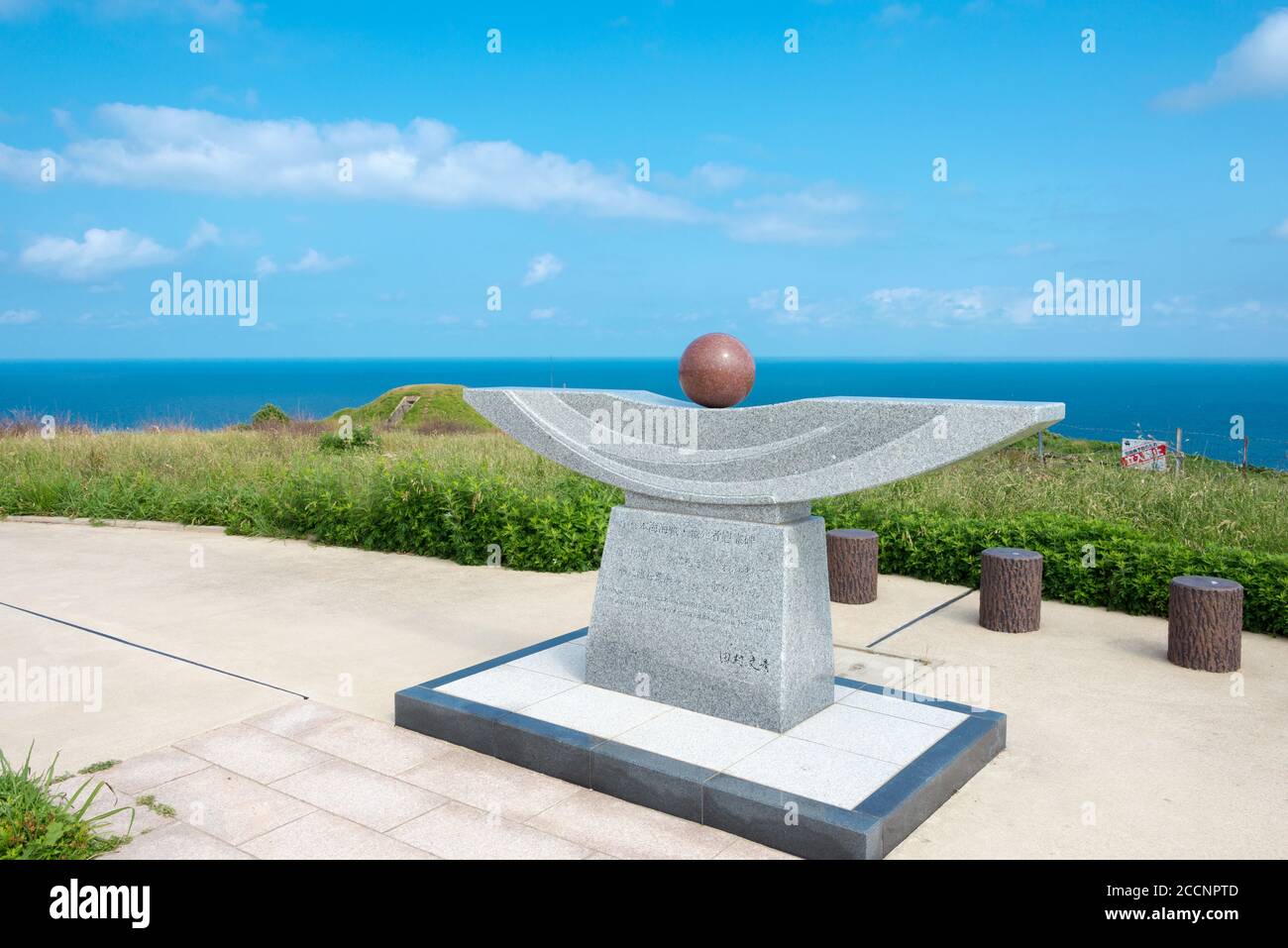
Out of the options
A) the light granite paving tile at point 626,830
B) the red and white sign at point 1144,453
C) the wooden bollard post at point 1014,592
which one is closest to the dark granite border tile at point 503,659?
the light granite paving tile at point 626,830

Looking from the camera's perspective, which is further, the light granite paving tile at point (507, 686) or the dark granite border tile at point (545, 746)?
the light granite paving tile at point (507, 686)

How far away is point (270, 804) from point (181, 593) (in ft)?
15.4

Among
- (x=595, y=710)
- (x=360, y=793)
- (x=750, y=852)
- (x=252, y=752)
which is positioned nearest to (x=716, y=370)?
(x=595, y=710)

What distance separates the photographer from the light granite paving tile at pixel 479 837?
3959 millimetres

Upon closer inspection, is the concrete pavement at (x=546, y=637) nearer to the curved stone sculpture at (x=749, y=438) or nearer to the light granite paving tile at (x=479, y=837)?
the light granite paving tile at (x=479, y=837)

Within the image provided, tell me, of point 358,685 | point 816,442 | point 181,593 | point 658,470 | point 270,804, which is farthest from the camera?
point 181,593

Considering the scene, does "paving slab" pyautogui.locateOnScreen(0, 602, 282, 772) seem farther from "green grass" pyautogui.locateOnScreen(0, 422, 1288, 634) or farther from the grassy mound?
the grassy mound

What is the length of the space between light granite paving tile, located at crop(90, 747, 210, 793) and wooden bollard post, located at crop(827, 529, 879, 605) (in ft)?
16.7

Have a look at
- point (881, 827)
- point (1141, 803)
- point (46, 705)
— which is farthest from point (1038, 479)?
point (46, 705)

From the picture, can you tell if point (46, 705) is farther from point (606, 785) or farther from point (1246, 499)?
point (1246, 499)

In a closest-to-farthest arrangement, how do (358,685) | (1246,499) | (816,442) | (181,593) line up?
(816,442)
(358,685)
(181,593)
(1246,499)

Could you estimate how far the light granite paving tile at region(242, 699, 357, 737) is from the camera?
5293mm

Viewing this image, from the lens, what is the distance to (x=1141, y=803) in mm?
4477

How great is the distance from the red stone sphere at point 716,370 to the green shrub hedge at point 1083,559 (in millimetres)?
4125
